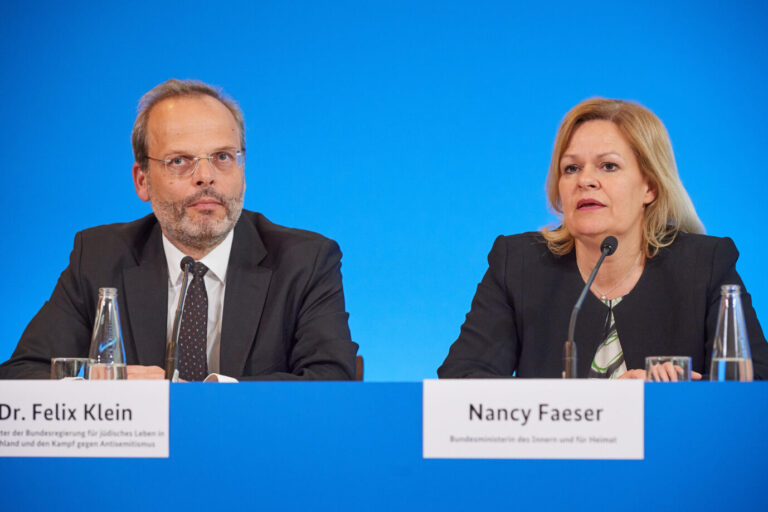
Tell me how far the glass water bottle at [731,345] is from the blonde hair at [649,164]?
0.90 metres

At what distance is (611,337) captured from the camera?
8.41ft

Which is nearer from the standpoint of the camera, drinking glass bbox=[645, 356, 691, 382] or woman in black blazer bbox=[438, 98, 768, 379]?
drinking glass bbox=[645, 356, 691, 382]

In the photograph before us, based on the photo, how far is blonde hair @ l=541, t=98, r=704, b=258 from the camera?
2.63 m

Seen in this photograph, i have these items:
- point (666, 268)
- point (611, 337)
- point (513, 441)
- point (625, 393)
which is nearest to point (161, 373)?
point (513, 441)

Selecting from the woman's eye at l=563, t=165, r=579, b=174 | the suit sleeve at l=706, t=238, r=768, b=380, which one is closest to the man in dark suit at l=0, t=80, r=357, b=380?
the woman's eye at l=563, t=165, r=579, b=174

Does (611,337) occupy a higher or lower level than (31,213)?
lower

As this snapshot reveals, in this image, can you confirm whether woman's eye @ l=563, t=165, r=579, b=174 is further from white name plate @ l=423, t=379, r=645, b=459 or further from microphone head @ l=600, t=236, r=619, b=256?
white name plate @ l=423, t=379, r=645, b=459

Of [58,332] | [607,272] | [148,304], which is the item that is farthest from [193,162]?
[607,272]

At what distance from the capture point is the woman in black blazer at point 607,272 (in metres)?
2.50

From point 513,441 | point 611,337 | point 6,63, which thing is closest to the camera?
point 513,441

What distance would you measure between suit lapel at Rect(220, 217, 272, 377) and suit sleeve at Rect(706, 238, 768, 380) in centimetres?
120

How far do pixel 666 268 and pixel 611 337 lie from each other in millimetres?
250

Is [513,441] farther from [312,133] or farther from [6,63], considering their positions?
[6,63]

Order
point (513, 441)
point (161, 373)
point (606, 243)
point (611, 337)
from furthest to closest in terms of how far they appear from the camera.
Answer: point (611, 337)
point (606, 243)
point (161, 373)
point (513, 441)
